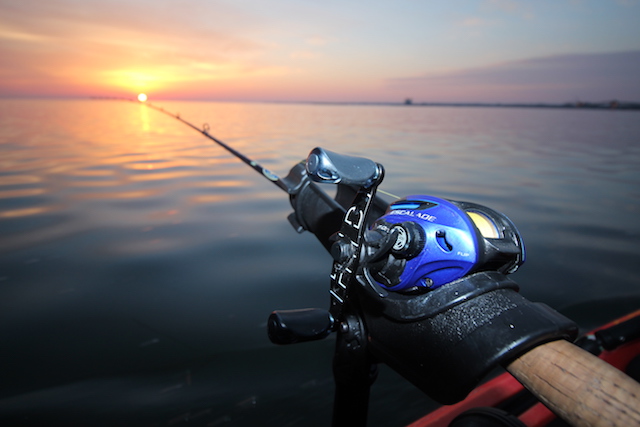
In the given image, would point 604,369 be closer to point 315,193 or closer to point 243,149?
point 315,193

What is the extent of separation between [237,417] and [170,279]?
1892mm

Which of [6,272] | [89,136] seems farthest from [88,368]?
[89,136]

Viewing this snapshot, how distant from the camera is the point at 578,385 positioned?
0.69 m

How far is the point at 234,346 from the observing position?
298 centimetres

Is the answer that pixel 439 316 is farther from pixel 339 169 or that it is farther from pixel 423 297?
pixel 339 169

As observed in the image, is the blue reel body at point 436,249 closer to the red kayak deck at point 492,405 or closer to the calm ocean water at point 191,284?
the red kayak deck at point 492,405

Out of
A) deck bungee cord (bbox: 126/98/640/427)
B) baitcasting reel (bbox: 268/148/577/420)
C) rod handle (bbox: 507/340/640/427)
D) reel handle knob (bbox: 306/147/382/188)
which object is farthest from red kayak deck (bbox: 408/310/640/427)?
reel handle knob (bbox: 306/147/382/188)

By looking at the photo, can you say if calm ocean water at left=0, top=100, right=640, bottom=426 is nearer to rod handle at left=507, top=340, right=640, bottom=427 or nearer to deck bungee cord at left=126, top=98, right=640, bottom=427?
deck bungee cord at left=126, top=98, right=640, bottom=427

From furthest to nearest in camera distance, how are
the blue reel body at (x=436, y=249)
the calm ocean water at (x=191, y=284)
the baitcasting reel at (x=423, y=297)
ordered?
the calm ocean water at (x=191, y=284)
the blue reel body at (x=436, y=249)
the baitcasting reel at (x=423, y=297)

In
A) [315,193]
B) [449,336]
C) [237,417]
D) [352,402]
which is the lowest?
[237,417]

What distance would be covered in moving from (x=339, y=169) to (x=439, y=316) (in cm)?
43

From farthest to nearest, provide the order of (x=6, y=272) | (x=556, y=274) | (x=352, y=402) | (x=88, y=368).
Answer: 1. (x=556, y=274)
2. (x=6, y=272)
3. (x=88, y=368)
4. (x=352, y=402)

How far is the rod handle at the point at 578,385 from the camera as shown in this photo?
0.63 metres

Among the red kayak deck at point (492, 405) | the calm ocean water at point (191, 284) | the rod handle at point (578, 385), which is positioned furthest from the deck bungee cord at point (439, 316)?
the calm ocean water at point (191, 284)
